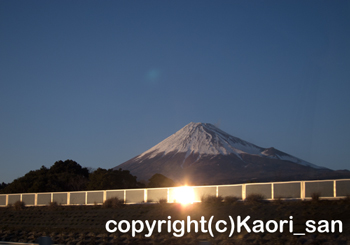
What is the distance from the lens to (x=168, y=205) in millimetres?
33562

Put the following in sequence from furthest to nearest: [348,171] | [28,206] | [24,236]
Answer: [348,171], [28,206], [24,236]

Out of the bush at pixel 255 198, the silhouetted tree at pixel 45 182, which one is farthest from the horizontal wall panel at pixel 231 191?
the silhouetted tree at pixel 45 182

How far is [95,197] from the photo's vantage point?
40.6 metres

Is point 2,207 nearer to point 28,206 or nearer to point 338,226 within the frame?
point 28,206

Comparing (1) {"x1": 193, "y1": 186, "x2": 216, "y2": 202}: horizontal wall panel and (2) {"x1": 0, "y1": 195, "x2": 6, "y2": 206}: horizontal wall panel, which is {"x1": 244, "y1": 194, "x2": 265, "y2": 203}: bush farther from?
(2) {"x1": 0, "y1": 195, "x2": 6, "y2": 206}: horizontal wall panel

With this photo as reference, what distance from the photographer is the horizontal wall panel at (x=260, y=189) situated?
2917 cm

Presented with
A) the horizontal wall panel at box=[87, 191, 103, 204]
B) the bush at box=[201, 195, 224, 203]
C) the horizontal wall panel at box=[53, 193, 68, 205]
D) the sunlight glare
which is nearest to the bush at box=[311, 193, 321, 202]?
A: the bush at box=[201, 195, 224, 203]

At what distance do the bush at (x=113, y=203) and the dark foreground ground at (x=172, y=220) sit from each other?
1.42 ft

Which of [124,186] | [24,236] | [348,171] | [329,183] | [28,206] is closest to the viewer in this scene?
[329,183]

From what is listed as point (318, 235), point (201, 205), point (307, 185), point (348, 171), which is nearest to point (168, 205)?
point (201, 205)

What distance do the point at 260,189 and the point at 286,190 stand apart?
77.5 inches

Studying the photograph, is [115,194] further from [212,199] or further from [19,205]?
[19,205]

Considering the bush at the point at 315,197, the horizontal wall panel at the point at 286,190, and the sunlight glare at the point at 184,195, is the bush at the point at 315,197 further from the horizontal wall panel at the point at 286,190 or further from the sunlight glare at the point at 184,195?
the sunlight glare at the point at 184,195

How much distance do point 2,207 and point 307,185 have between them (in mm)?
35033
